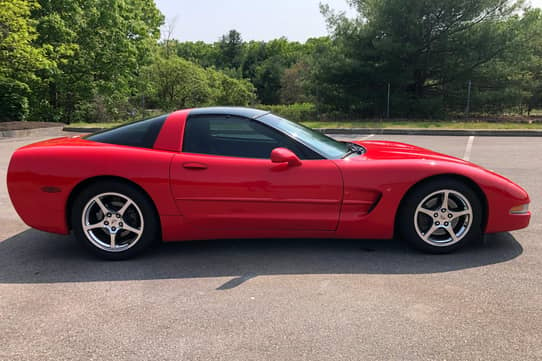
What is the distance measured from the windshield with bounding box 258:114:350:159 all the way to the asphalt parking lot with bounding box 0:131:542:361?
851 millimetres

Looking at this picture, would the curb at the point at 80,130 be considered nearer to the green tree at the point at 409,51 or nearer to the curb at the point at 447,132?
the curb at the point at 447,132

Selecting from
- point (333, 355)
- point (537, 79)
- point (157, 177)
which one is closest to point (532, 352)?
point (333, 355)

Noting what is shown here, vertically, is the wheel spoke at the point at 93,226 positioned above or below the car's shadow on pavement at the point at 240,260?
above

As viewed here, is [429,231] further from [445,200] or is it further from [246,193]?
[246,193]

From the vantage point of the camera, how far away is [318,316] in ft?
8.77

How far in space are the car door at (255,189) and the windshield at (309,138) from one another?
12 centimetres

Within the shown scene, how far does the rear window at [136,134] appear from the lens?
147 inches

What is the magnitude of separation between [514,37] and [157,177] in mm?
21070

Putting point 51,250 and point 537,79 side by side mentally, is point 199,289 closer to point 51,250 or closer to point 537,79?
point 51,250

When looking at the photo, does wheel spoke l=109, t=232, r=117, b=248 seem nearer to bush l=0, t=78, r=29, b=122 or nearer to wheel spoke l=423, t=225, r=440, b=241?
wheel spoke l=423, t=225, r=440, b=241

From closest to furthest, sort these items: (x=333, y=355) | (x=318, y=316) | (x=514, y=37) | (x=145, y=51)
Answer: (x=333, y=355)
(x=318, y=316)
(x=514, y=37)
(x=145, y=51)

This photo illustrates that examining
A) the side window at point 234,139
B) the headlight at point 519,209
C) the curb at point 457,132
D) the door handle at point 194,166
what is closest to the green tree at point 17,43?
the curb at point 457,132

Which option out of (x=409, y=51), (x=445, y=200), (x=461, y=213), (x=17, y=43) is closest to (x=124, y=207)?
(x=445, y=200)

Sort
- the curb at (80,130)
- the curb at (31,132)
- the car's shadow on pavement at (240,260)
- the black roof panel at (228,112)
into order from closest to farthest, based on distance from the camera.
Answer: the car's shadow on pavement at (240,260) < the black roof panel at (228,112) < the curb at (31,132) < the curb at (80,130)
